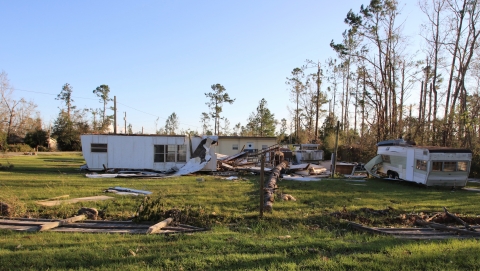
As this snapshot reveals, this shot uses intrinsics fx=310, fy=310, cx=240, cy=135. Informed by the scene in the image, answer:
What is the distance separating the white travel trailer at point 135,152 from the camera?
19953 mm

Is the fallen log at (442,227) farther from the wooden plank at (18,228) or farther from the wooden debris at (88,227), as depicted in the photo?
the wooden plank at (18,228)

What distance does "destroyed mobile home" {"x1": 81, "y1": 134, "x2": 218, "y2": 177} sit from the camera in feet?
65.4

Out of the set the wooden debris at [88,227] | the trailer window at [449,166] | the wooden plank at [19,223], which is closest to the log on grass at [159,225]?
the wooden debris at [88,227]

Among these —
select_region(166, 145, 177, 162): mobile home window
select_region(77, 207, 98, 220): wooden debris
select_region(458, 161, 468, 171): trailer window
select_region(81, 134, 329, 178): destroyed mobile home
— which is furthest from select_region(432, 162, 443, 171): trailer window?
select_region(166, 145, 177, 162): mobile home window

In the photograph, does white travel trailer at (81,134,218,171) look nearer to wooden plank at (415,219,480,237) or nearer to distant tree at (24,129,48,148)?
wooden plank at (415,219,480,237)

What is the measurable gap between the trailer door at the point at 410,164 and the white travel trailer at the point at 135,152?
1134cm

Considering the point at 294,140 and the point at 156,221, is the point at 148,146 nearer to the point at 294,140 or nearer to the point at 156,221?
the point at 156,221

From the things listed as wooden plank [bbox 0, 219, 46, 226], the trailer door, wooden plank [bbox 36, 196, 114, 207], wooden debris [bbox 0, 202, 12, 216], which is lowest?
wooden plank [bbox 36, 196, 114, 207]

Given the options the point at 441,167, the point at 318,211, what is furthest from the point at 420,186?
the point at 318,211

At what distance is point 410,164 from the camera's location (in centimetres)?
1588

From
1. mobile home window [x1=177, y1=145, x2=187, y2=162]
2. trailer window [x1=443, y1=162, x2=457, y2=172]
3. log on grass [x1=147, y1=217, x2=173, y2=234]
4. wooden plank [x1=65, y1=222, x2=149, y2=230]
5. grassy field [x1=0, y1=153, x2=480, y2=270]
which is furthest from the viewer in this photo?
mobile home window [x1=177, y1=145, x2=187, y2=162]

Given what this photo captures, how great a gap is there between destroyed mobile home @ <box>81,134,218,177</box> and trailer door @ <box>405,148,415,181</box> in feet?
37.1

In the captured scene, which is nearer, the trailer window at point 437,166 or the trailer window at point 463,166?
the trailer window at point 437,166

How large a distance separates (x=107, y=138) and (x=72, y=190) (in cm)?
920
